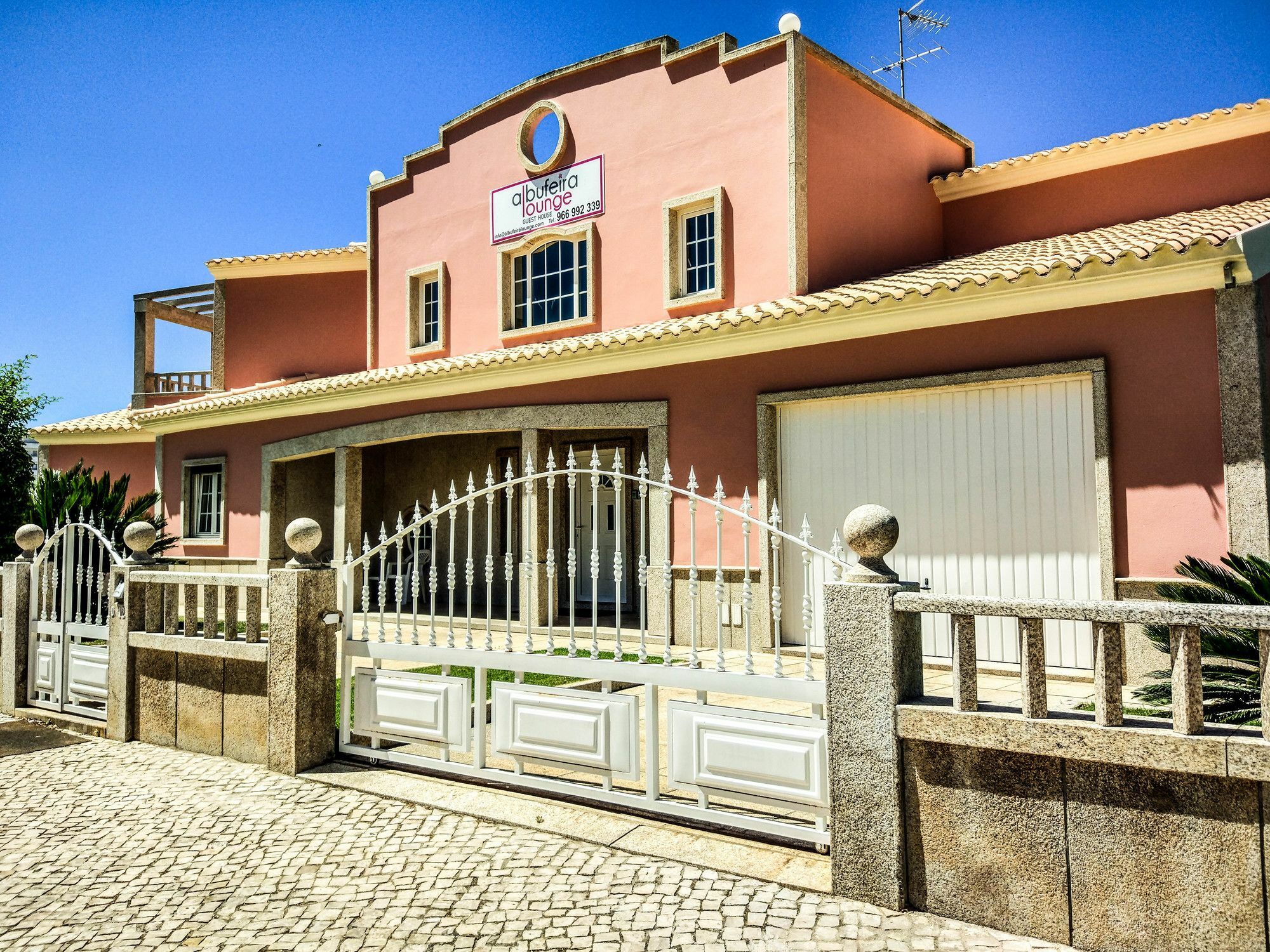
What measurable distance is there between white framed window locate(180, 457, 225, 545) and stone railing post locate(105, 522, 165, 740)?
376 inches

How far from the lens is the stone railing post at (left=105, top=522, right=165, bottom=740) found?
6.43 meters

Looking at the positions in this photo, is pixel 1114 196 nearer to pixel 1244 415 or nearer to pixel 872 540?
pixel 1244 415

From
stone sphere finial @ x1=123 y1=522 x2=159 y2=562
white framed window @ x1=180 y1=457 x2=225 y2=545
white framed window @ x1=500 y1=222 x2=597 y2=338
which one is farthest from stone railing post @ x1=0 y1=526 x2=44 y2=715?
white framed window @ x1=180 y1=457 x2=225 y2=545

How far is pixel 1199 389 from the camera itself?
7082 mm

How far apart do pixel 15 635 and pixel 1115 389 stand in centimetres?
940

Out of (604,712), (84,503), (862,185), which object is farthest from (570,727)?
(862,185)

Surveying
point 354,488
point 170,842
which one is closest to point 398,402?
point 354,488

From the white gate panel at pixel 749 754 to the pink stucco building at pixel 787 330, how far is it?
189 inches

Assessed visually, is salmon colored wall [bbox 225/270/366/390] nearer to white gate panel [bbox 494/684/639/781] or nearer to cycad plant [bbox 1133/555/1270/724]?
white gate panel [bbox 494/684/639/781]

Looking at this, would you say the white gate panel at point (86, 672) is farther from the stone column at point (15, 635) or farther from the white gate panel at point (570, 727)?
the white gate panel at point (570, 727)

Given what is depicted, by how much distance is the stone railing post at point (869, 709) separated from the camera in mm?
3488

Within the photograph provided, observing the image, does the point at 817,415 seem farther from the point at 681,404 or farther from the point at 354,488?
the point at 354,488

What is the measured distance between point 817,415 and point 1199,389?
3.29m

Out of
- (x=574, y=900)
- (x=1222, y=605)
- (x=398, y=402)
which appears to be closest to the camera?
(x=1222, y=605)
